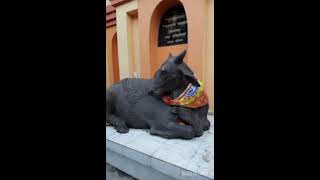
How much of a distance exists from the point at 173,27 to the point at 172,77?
2.88 m

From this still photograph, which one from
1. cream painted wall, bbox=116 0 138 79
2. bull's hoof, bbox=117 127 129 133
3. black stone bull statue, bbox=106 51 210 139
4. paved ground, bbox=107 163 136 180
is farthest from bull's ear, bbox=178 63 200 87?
cream painted wall, bbox=116 0 138 79

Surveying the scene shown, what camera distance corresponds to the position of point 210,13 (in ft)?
13.4

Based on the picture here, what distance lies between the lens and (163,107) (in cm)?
255

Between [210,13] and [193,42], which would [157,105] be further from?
[210,13]

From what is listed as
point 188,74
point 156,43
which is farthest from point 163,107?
point 156,43

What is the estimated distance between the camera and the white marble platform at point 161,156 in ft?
5.96

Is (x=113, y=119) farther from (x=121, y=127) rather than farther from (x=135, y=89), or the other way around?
(x=135, y=89)

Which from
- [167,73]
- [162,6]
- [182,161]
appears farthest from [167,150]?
[162,6]

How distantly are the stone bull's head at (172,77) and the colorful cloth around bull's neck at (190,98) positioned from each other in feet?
0.24

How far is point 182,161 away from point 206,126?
0.91 metres

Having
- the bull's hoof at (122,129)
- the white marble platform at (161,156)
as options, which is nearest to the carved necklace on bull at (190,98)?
the white marble platform at (161,156)

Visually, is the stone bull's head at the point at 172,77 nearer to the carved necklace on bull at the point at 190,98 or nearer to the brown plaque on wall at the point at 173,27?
the carved necklace on bull at the point at 190,98

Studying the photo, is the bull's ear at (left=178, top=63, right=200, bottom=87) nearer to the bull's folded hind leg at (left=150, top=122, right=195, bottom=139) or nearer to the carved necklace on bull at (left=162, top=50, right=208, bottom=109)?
the carved necklace on bull at (left=162, top=50, right=208, bottom=109)

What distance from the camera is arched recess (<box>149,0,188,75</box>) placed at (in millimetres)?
4818
